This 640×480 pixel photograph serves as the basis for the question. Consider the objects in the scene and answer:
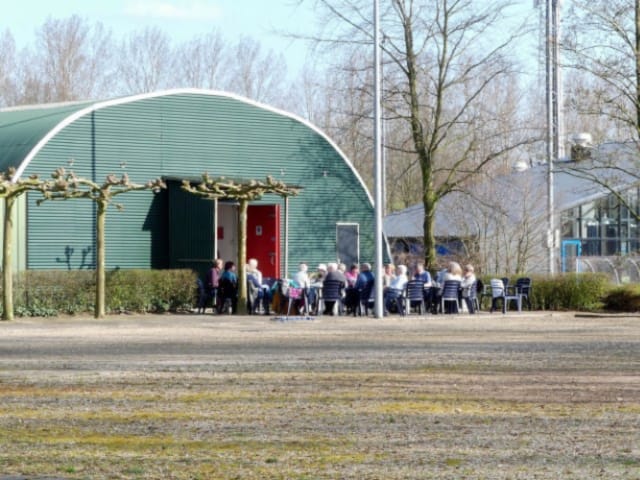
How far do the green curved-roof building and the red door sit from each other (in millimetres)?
40

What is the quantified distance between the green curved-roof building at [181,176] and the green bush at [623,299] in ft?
25.0

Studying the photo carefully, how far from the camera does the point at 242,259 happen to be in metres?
34.2

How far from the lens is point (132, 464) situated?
10.2 metres

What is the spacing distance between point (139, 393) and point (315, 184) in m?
26.7

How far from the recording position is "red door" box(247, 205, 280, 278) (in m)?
39.9

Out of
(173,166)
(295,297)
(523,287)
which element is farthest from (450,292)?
(173,166)

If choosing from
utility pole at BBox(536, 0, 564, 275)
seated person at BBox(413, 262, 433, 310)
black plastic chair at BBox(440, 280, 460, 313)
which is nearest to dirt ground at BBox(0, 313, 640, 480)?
black plastic chair at BBox(440, 280, 460, 313)

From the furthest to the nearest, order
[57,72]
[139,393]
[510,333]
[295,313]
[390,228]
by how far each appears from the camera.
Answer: [57,72]
[390,228]
[295,313]
[510,333]
[139,393]

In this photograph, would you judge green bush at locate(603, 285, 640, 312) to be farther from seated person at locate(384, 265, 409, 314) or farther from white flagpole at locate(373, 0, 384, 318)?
white flagpole at locate(373, 0, 384, 318)

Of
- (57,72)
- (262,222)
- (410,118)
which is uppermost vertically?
(57,72)

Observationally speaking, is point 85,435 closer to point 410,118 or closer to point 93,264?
point 93,264

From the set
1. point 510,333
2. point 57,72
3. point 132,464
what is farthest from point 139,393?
point 57,72

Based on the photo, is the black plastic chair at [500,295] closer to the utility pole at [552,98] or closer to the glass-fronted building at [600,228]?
the utility pole at [552,98]

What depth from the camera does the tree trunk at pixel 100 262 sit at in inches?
1250
